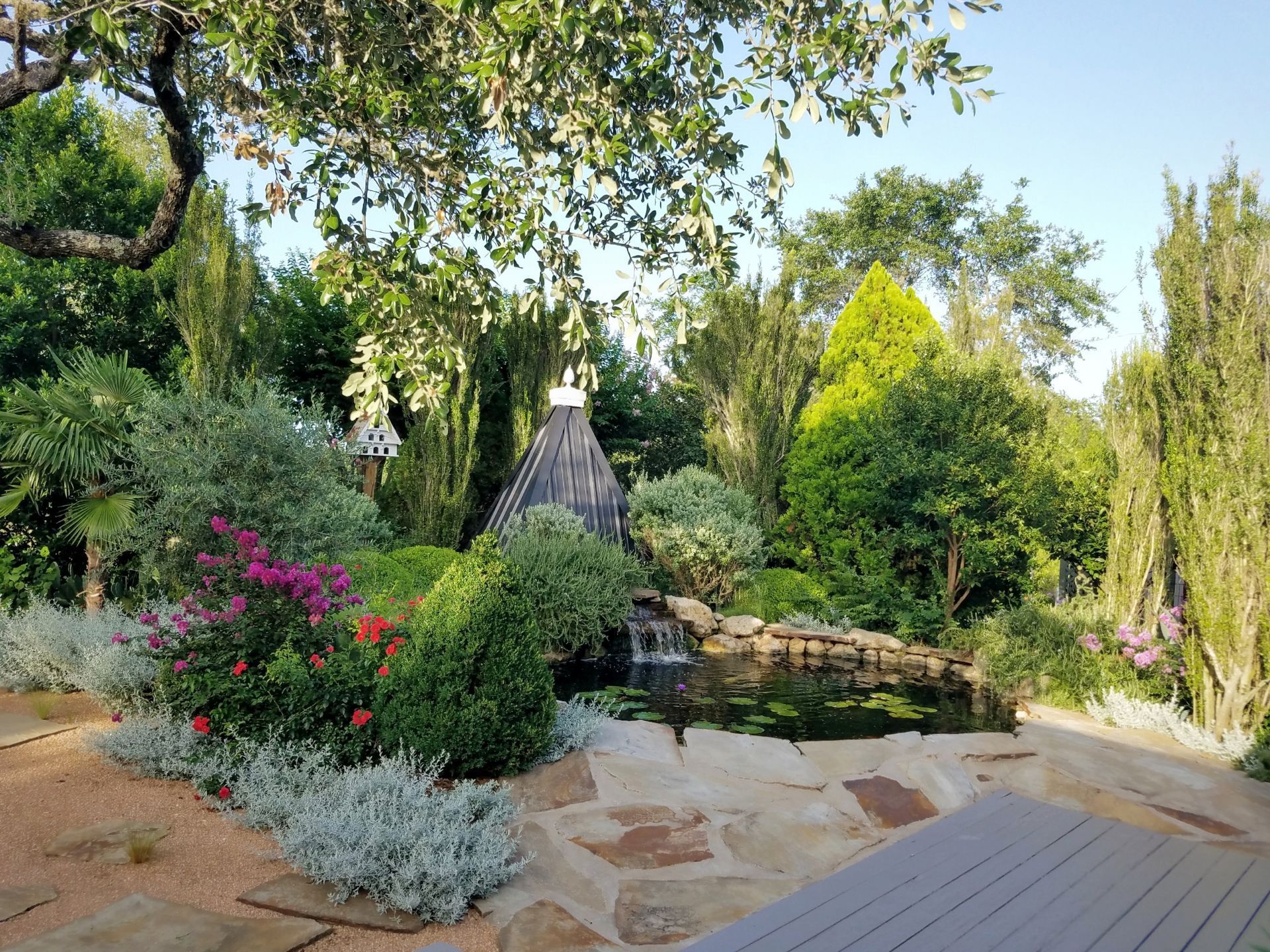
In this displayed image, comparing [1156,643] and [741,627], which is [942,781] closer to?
[1156,643]

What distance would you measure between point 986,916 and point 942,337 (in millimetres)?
9500

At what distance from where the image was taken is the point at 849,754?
416 centimetres

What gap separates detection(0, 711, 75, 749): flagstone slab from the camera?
11.5 feet

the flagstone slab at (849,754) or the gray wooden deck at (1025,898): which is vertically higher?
the gray wooden deck at (1025,898)

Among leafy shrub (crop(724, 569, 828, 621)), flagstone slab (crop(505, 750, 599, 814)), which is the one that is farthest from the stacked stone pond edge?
flagstone slab (crop(505, 750, 599, 814))

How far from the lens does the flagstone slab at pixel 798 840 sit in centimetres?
291

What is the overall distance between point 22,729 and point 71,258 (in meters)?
9.05

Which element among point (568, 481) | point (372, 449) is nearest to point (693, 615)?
point (568, 481)

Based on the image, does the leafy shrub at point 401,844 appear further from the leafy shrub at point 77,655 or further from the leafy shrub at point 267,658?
the leafy shrub at point 77,655

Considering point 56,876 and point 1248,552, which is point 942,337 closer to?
point 1248,552

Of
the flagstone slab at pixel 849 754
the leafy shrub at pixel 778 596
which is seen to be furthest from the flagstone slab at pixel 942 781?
the leafy shrub at pixel 778 596

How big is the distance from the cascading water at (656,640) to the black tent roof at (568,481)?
49.1 inches

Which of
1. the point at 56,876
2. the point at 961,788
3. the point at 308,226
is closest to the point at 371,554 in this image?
the point at 308,226

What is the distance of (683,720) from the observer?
574 centimetres
